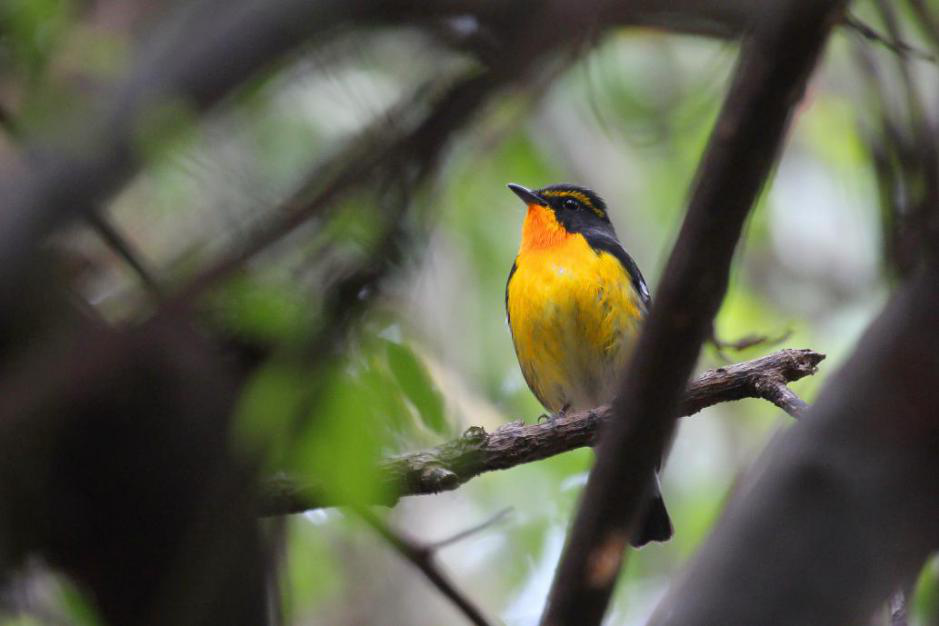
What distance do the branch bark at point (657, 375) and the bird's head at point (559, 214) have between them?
435cm

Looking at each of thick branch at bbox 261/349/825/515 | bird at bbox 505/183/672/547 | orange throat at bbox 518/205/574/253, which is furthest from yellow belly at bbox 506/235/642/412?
thick branch at bbox 261/349/825/515

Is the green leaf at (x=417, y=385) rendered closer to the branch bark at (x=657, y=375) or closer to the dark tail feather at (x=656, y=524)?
the branch bark at (x=657, y=375)

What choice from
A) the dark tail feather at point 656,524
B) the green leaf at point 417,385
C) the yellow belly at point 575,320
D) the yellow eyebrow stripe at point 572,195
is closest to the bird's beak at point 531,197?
the yellow eyebrow stripe at point 572,195

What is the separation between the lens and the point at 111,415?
77.9 inches

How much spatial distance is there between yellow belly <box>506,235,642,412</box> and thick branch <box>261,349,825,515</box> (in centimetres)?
146

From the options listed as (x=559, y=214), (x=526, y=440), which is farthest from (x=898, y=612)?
(x=559, y=214)

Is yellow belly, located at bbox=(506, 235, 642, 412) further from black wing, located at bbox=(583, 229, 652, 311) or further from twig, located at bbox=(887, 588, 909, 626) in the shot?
twig, located at bbox=(887, 588, 909, 626)

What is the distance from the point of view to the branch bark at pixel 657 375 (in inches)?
54.3

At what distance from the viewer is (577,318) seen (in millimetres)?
5395

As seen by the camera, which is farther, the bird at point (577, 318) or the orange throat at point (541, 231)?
the orange throat at point (541, 231)

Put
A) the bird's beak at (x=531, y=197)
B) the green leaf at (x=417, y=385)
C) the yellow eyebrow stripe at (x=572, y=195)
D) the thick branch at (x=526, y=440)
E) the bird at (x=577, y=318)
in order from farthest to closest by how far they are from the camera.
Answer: the yellow eyebrow stripe at (x=572, y=195)
the bird's beak at (x=531, y=197)
the bird at (x=577, y=318)
the thick branch at (x=526, y=440)
the green leaf at (x=417, y=385)

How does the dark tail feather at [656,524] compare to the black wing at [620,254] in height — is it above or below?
below

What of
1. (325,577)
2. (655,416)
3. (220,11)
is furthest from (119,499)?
(325,577)

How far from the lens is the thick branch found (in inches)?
129
